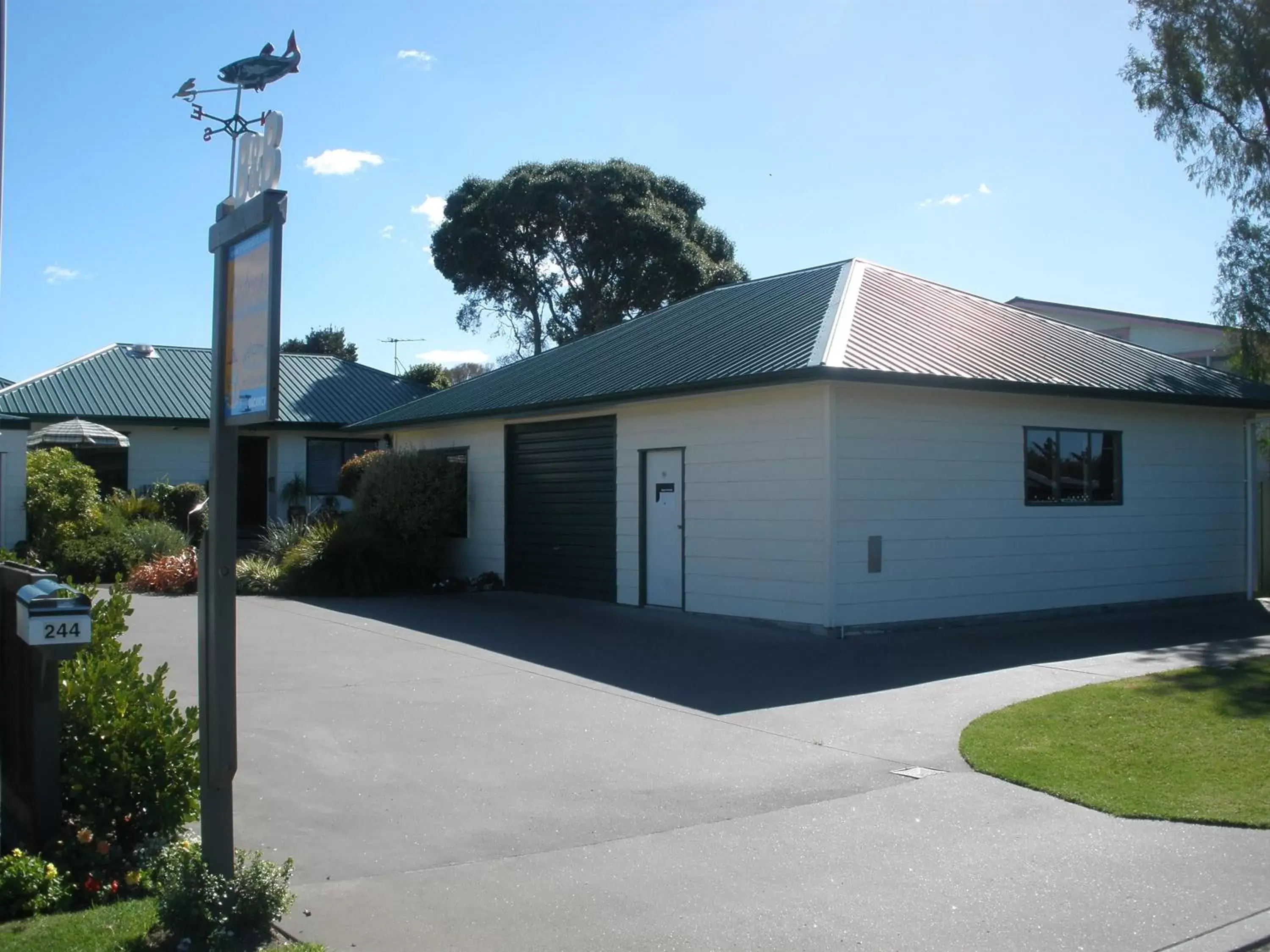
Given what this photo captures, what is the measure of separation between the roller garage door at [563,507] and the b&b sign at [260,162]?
40.2ft

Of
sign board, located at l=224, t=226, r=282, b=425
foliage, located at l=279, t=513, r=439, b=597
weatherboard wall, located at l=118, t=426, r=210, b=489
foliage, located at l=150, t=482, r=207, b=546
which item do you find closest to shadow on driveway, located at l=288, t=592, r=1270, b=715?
foliage, located at l=279, t=513, r=439, b=597

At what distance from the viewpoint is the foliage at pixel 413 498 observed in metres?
20.9

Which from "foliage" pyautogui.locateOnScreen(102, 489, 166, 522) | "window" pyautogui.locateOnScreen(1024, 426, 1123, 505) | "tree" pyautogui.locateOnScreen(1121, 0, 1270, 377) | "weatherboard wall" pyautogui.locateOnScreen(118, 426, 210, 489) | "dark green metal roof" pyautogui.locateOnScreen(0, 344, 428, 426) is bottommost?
"foliage" pyautogui.locateOnScreen(102, 489, 166, 522)

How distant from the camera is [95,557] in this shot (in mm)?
21250

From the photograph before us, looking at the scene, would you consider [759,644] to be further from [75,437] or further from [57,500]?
[75,437]

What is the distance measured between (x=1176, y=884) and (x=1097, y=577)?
1157cm

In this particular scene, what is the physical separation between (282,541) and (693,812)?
15.5 metres

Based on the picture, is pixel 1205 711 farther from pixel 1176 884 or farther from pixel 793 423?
pixel 793 423

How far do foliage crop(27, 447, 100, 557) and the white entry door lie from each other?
38.2 feet

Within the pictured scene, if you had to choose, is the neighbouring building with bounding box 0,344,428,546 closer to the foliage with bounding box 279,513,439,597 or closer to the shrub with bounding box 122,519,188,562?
the shrub with bounding box 122,519,188,562

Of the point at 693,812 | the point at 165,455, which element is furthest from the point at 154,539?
the point at 693,812

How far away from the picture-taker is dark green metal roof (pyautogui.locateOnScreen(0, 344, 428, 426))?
2753cm

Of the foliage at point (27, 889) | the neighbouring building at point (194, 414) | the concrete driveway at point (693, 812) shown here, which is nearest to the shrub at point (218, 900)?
the concrete driveway at point (693, 812)

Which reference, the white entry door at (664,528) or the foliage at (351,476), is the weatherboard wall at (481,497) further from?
the white entry door at (664,528)
